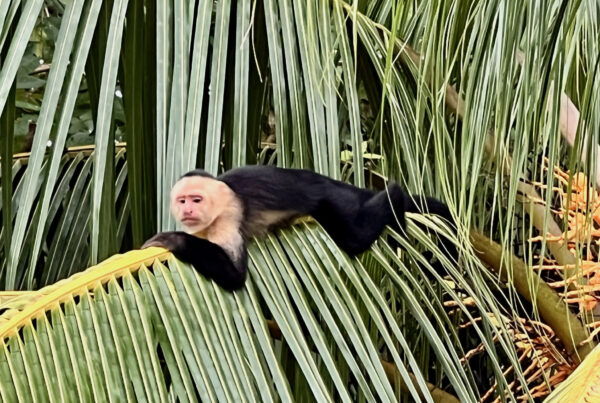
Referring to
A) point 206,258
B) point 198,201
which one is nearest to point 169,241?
point 206,258

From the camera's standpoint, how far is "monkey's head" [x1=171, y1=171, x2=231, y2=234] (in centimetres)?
170

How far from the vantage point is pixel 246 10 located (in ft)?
5.45

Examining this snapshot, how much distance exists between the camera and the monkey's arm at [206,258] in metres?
1.40

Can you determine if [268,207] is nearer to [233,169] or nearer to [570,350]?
[233,169]

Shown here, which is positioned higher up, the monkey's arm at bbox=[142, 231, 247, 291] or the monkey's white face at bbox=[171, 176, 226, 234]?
the monkey's white face at bbox=[171, 176, 226, 234]

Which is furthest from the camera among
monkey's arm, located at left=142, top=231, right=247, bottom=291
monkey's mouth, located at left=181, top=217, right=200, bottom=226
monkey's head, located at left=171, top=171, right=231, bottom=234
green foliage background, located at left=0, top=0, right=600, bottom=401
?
monkey's mouth, located at left=181, top=217, right=200, bottom=226

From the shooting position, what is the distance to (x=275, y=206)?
1806mm

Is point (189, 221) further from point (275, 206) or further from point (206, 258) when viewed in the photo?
point (206, 258)

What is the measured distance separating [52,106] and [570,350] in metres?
1.07

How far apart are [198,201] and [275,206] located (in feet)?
0.48

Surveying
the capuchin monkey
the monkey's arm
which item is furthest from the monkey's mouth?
the monkey's arm

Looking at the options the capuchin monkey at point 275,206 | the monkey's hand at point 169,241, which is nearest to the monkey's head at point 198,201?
the capuchin monkey at point 275,206

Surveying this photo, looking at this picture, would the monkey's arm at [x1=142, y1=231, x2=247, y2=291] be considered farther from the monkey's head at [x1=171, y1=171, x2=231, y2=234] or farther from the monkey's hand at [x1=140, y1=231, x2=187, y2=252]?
the monkey's head at [x1=171, y1=171, x2=231, y2=234]

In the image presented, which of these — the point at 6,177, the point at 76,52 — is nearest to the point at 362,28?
the point at 76,52
